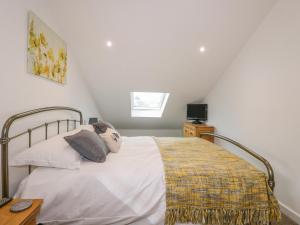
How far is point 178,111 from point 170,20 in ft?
8.17

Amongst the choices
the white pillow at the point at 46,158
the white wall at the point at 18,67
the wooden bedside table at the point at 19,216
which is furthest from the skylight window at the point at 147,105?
the wooden bedside table at the point at 19,216

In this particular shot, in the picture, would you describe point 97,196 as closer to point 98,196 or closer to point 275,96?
point 98,196

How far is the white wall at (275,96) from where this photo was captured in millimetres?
1976

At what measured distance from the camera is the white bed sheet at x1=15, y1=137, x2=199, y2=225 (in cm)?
130

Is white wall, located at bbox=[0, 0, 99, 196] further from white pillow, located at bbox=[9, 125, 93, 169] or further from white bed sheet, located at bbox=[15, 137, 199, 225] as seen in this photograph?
white bed sheet, located at bbox=[15, 137, 199, 225]

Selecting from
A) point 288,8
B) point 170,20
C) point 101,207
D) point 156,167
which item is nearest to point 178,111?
point 170,20

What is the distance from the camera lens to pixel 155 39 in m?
2.79

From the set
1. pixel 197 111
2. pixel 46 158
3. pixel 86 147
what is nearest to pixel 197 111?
pixel 197 111

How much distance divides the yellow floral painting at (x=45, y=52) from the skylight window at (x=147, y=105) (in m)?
2.35

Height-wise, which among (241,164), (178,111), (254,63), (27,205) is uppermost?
(254,63)

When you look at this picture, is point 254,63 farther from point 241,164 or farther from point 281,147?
point 241,164

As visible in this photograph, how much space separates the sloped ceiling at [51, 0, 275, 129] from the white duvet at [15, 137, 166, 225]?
2035mm

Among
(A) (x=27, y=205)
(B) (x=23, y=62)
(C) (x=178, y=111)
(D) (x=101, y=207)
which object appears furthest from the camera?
(C) (x=178, y=111)

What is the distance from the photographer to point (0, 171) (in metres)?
1.39
